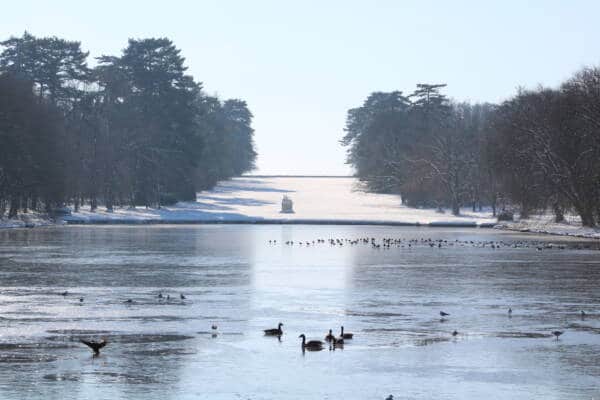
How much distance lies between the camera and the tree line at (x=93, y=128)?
3561 inches

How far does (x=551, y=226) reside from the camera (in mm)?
94062

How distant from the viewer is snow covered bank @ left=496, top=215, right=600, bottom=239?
85756 mm

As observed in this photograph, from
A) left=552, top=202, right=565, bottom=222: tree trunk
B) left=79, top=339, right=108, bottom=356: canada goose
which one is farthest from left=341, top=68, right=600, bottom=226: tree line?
left=79, top=339, right=108, bottom=356: canada goose

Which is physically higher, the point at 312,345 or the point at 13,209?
the point at 13,209

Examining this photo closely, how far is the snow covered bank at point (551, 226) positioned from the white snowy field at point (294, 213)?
5.88m

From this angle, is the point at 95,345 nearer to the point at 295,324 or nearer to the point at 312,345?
the point at 312,345

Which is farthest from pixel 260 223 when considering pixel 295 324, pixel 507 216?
pixel 295 324

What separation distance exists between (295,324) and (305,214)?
93241 mm

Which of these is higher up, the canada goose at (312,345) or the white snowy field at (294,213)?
the white snowy field at (294,213)

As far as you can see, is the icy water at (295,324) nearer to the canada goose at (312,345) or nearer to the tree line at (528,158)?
the canada goose at (312,345)

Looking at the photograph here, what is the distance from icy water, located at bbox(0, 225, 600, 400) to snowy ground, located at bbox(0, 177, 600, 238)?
119 ft

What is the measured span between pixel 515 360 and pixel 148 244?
47.5 m

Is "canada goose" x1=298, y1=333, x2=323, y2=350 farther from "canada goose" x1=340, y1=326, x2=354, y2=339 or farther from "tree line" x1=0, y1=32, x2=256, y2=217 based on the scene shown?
"tree line" x1=0, y1=32, x2=256, y2=217

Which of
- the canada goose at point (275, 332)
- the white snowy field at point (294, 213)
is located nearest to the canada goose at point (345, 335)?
the canada goose at point (275, 332)
